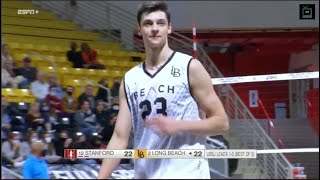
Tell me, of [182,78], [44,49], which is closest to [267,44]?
[44,49]

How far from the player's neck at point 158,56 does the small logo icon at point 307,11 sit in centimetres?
167

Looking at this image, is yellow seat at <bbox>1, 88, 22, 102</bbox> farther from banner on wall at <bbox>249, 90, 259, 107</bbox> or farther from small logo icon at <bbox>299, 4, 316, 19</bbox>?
banner on wall at <bbox>249, 90, 259, 107</bbox>

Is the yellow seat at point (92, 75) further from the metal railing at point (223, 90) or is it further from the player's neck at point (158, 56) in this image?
the player's neck at point (158, 56)

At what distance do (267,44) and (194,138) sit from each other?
186 inches

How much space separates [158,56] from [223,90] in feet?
10.5

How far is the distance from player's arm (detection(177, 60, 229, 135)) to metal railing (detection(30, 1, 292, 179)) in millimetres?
1411

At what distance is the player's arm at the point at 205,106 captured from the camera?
6.44 feet

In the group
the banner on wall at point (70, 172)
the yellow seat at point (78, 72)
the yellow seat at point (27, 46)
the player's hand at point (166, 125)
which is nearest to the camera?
the player's hand at point (166, 125)

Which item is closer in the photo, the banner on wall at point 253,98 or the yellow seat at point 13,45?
the yellow seat at point 13,45

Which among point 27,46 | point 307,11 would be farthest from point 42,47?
point 307,11

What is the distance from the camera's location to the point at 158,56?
216cm

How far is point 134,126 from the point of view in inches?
85.7

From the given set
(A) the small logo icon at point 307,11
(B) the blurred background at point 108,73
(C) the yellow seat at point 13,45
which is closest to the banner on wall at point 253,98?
(B) the blurred background at point 108,73

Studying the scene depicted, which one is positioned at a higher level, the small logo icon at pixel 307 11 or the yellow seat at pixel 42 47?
the small logo icon at pixel 307 11
